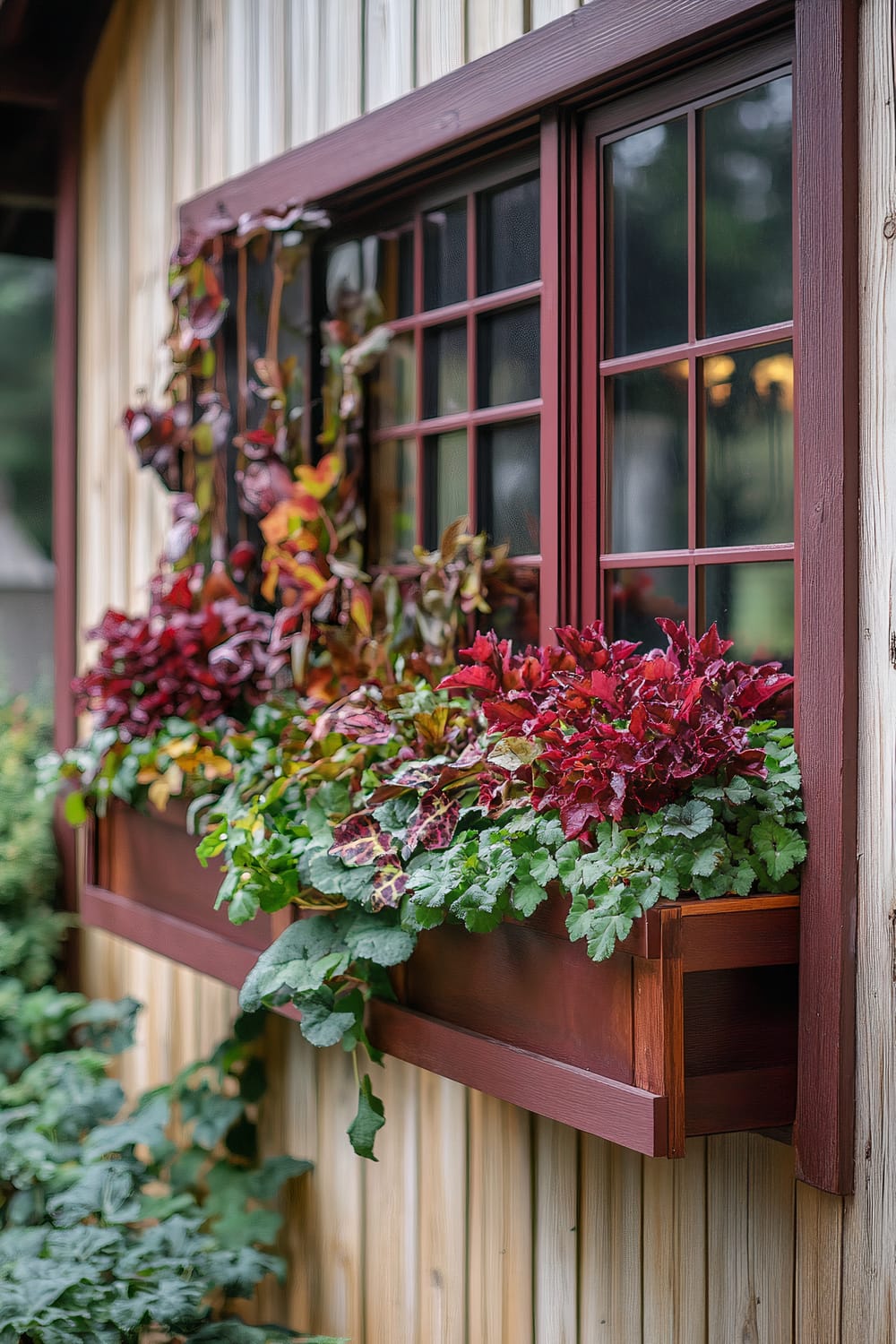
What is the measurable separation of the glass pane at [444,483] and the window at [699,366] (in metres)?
0.41

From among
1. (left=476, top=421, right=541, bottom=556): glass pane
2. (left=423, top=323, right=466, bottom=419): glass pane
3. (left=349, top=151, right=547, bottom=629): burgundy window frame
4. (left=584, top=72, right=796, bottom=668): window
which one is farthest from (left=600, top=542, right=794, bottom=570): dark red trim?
(left=423, top=323, right=466, bottom=419): glass pane

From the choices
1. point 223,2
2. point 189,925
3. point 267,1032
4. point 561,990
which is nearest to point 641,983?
point 561,990

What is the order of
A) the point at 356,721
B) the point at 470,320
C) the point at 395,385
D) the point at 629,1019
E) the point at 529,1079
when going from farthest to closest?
the point at 395,385, the point at 470,320, the point at 356,721, the point at 529,1079, the point at 629,1019

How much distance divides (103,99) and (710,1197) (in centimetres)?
337

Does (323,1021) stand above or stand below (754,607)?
below

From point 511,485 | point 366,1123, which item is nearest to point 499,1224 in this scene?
point 366,1123

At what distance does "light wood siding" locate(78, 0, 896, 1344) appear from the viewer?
1640 mm

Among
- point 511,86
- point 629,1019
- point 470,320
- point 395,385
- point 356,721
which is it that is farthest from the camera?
point 395,385

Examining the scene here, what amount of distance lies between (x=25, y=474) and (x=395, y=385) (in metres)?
3.25

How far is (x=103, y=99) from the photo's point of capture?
373 cm

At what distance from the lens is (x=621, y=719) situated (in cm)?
166

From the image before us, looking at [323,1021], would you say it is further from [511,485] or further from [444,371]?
[444,371]

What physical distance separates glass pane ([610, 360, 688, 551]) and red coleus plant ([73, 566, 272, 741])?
93 cm

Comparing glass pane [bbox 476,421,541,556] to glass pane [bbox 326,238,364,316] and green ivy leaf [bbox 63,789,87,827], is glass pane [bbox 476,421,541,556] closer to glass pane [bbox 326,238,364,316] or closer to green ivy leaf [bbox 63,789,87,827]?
glass pane [bbox 326,238,364,316]
